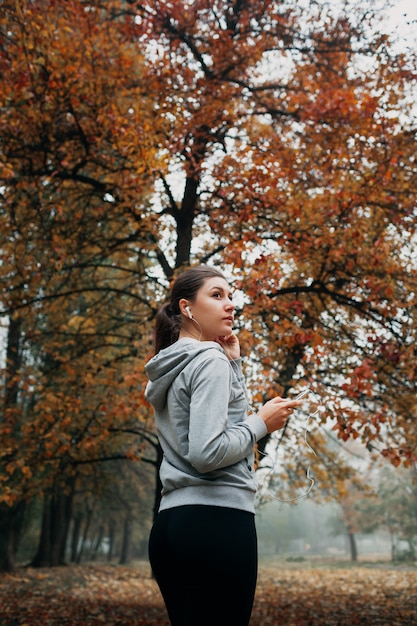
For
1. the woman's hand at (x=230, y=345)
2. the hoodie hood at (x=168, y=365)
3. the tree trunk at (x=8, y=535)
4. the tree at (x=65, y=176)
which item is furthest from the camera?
the tree trunk at (x=8, y=535)

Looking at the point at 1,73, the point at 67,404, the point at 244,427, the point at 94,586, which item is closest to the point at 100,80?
the point at 1,73

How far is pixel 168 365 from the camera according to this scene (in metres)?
2.03

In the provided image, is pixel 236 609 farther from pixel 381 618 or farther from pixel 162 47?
pixel 162 47

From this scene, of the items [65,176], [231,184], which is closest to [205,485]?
[231,184]

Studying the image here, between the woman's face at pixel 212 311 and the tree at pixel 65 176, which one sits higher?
the tree at pixel 65 176

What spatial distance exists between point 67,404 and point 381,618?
531cm

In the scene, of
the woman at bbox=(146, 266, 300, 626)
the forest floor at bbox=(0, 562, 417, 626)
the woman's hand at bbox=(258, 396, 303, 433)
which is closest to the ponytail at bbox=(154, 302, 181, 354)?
the woman at bbox=(146, 266, 300, 626)

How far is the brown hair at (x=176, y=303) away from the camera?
224 centimetres

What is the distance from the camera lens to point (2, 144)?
25.3ft

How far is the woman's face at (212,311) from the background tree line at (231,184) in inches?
172

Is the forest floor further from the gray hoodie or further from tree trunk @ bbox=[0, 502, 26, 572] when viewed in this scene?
the gray hoodie

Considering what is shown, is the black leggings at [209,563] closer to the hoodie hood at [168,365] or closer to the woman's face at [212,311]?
the hoodie hood at [168,365]

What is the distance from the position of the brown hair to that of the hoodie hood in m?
0.19

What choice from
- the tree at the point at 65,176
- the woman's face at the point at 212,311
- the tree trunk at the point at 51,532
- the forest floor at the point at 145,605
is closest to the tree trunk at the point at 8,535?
the tree trunk at the point at 51,532
